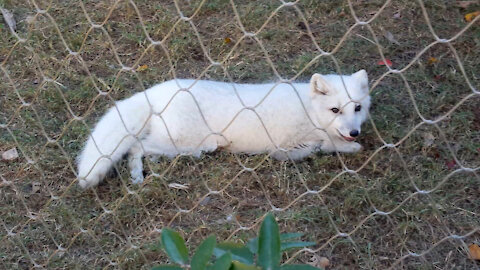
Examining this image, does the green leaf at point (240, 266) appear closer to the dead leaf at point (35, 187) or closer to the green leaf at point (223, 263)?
the green leaf at point (223, 263)

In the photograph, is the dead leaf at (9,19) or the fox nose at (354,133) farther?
the dead leaf at (9,19)

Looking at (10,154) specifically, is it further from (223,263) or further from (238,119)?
(223,263)

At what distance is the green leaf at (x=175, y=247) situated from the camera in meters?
1.20

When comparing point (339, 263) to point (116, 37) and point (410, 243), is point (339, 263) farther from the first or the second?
point (116, 37)

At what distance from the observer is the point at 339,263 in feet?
6.38

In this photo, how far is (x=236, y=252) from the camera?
118 cm

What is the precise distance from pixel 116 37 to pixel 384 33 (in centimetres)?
142

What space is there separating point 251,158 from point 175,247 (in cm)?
135

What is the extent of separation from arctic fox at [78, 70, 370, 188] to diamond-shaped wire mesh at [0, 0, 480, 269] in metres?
0.07

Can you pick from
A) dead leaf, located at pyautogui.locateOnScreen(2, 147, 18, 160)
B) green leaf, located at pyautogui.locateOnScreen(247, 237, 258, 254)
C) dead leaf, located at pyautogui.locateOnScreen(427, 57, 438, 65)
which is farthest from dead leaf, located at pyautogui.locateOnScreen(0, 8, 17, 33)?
green leaf, located at pyautogui.locateOnScreen(247, 237, 258, 254)

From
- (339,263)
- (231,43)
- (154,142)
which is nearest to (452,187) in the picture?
(339,263)

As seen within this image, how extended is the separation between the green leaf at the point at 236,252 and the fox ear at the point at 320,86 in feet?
4.50

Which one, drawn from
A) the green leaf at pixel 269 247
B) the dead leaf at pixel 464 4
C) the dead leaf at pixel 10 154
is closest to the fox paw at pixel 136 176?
the dead leaf at pixel 10 154

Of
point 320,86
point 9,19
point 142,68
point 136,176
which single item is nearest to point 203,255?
point 136,176
